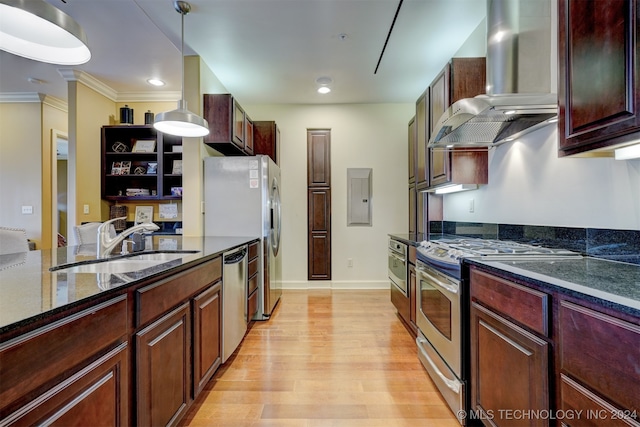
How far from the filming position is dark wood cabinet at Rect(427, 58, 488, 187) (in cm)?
232

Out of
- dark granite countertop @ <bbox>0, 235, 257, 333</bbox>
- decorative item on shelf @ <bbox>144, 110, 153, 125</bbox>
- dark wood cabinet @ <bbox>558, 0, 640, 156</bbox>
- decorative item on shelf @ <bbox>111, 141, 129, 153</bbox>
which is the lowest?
dark granite countertop @ <bbox>0, 235, 257, 333</bbox>

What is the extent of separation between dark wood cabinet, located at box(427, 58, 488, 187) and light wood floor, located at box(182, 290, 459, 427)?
1.53 meters

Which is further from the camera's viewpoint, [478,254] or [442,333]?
[442,333]

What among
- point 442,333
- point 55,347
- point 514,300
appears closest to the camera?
point 55,347

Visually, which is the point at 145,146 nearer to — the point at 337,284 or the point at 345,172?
the point at 345,172

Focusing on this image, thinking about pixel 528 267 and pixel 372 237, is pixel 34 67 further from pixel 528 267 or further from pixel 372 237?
pixel 528 267

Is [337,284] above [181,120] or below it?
below

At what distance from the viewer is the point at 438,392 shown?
1842 millimetres

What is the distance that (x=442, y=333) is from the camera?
5.79 ft

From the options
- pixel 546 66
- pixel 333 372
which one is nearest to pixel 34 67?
pixel 333 372

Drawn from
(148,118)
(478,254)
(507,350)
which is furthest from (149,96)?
(507,350)

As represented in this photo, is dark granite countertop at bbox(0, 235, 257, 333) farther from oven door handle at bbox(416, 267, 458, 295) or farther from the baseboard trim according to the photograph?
the baseboard trim

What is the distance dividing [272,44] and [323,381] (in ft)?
9.65

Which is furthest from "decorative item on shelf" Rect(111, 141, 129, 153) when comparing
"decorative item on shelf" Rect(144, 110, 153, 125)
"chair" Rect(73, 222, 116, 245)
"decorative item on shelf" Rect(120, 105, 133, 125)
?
"chair" Rect(73, 222, 116, 245)
